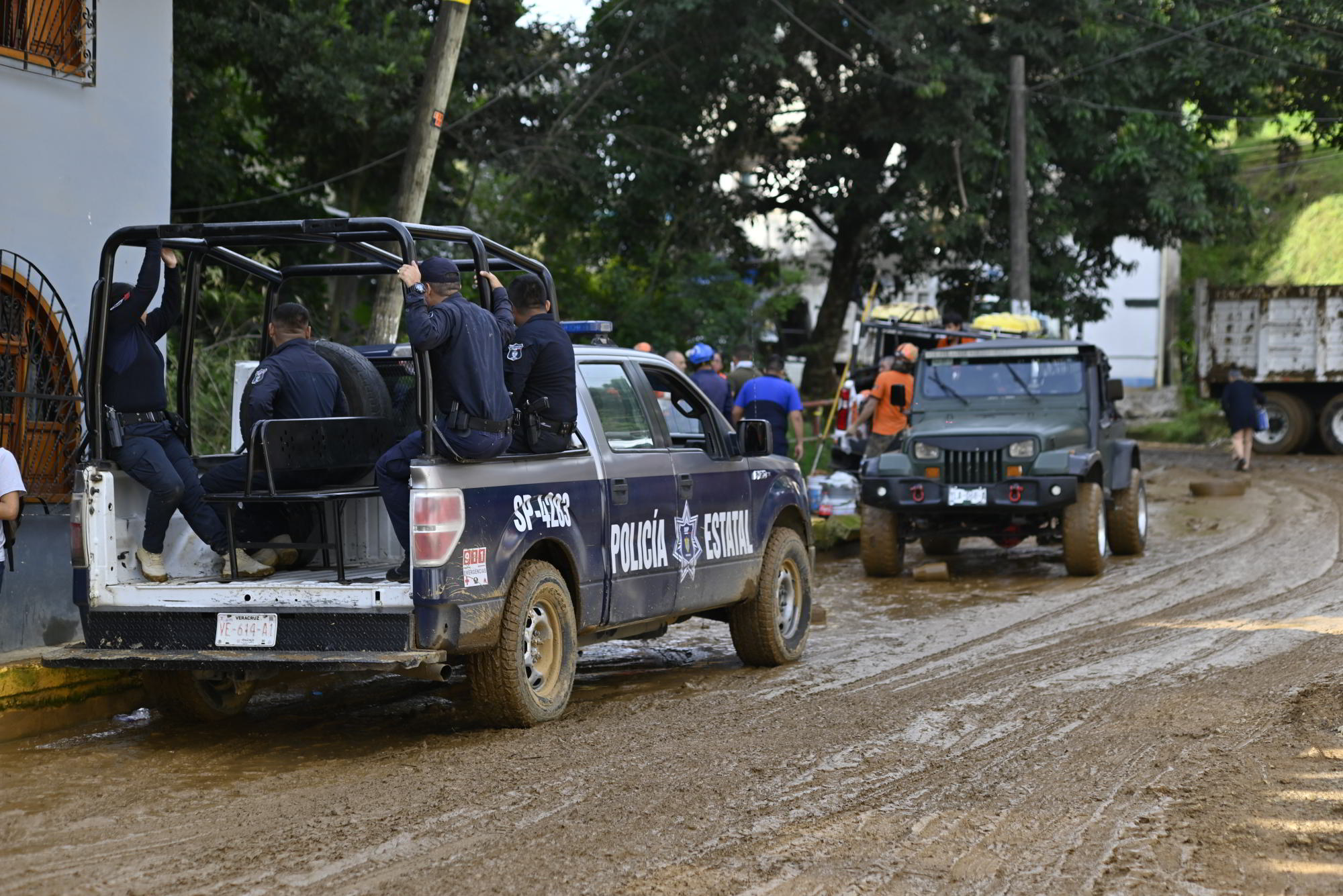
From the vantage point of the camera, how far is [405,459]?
6.86 metres

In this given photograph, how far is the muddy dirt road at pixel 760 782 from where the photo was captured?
4.91 metres

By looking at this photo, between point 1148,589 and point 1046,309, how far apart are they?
15.0 m

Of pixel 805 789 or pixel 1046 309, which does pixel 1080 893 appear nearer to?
pixel 805 789

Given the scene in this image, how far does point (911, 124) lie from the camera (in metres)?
24.9

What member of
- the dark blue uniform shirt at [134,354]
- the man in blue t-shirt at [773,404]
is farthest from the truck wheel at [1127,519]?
the dark blue uniform shirt at [134,354]

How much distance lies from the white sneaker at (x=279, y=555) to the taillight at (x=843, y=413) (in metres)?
14.0

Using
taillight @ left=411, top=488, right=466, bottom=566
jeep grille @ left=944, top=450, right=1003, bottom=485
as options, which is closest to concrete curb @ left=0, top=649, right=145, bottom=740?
taillight @ left=411, top=488, right=466, bottom=566

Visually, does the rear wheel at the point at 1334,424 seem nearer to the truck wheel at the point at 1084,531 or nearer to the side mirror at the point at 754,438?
the truck wheel at the point at 1084,531

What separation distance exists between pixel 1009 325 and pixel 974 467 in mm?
6958

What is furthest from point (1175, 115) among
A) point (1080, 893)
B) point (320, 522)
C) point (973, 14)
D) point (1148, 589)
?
point (1080, 893)

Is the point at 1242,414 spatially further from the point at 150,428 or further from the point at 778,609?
the point at 150,428

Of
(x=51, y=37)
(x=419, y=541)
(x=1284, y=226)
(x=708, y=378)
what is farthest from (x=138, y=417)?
(x=1284, y=226)

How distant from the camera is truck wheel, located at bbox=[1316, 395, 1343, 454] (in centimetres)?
2834

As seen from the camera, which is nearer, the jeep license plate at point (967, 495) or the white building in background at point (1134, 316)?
the jeep license plate at point (967, 495)
